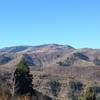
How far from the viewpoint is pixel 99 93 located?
596 feet

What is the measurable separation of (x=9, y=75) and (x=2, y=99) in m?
177

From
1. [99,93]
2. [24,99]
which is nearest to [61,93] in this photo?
[99,93]

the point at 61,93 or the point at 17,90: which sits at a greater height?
the point at 17,90

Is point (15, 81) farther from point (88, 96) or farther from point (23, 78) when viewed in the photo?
point (88, 96)

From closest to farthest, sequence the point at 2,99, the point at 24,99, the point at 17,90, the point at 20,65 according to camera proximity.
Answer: the point at 2,99 < the point at 24,99 < the point at 17,90 < the point at 20,65

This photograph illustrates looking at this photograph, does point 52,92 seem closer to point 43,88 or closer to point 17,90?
point 43,88

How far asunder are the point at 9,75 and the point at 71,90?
34.5 m

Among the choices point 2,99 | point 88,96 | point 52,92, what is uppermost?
point 2,99

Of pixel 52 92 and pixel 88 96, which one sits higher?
pixel 88 96

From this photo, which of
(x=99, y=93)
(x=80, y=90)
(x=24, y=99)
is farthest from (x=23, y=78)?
(x=80, y=90)

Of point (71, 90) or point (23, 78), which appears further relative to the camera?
point (71, 90)

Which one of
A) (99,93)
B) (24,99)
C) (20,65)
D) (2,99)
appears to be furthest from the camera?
(99,93)

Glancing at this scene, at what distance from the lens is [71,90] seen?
18962 cm

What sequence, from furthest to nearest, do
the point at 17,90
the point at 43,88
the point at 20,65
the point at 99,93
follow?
the point at 43,88, the point at 99,93, the point at 20,65, the point at 17,90
